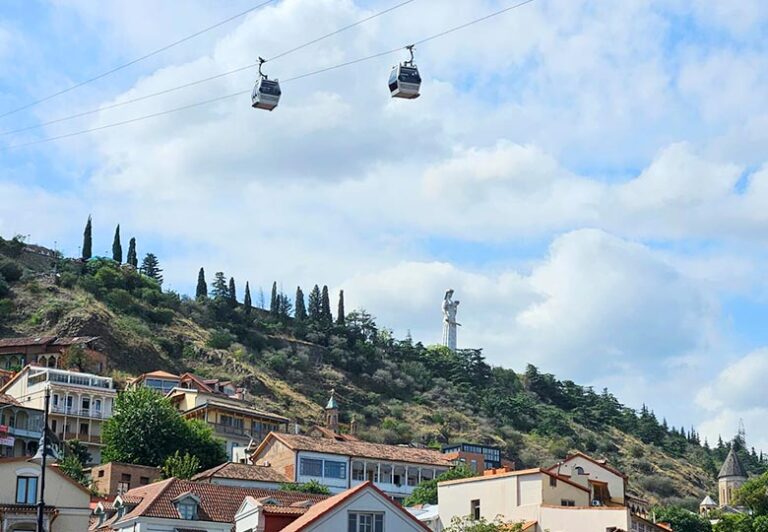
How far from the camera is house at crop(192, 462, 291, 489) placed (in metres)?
80.4

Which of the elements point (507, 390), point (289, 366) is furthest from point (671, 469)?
point (289, 366)

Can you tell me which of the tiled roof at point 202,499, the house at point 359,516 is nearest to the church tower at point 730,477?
the tiled roof at point 202,499

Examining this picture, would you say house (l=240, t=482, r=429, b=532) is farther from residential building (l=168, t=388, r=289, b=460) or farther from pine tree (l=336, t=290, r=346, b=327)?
pine tree (l=336, t=290, r=346, b=327)

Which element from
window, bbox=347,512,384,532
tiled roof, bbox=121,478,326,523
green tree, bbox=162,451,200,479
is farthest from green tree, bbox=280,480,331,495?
window, bbox=347,512,384,532

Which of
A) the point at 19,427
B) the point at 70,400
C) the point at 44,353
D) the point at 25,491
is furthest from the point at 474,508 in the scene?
the point at 44,353

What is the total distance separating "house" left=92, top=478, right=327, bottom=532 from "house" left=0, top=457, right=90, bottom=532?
2.16 metres

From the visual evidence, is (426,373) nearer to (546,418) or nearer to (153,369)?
(546,418)

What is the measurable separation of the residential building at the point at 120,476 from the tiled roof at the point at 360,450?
35.6 feet

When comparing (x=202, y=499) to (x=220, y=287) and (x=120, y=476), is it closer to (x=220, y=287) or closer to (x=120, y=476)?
(x=120, y=476)

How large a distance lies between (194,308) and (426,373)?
3305 centimetres

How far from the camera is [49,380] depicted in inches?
4254

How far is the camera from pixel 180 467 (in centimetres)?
8781

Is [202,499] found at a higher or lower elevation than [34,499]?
higher

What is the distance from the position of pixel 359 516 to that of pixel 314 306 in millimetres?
136277
